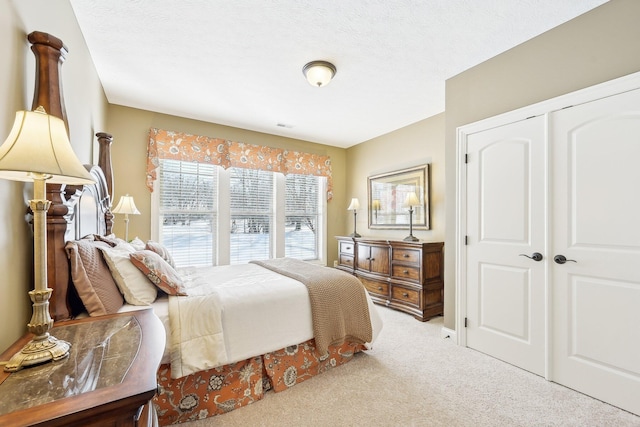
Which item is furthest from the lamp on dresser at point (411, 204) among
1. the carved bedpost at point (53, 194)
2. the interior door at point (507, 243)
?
the carved bedpost at point (53, 194)

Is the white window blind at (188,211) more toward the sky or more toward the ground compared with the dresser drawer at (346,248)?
more toward the sky

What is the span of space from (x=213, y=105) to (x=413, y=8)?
2.57 m

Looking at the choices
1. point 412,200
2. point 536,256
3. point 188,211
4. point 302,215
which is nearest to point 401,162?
point 412,200

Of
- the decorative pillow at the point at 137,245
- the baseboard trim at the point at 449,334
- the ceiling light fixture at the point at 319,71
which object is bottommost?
the baseboard trim at the point at 449,334

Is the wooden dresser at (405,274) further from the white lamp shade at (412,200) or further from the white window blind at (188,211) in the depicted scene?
the white window blind at (188,211)

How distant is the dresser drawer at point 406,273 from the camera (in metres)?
3.50

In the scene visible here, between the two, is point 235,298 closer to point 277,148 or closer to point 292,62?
point 292,62

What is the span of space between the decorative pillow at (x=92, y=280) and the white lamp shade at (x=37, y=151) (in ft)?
2.01

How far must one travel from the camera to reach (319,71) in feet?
8.44

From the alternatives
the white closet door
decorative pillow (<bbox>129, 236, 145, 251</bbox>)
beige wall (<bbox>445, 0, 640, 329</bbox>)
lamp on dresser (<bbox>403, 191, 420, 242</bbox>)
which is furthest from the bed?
lamp on dresser (<bbox>403, 191, 420, 242</bbox>)

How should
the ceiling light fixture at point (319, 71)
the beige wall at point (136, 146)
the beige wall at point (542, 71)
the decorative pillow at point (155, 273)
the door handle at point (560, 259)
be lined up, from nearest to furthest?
the decorative pillow at point (155, 273), the beige wall at point (542, 71), the door handle at point (560, 259), the ceiling light fixture at point (319, 71), the beige wall at point (136, 146)

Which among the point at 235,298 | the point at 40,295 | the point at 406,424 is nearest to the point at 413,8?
the point at 235,298

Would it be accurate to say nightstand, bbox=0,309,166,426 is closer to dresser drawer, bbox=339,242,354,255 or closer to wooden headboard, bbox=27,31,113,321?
wooden headboard, bbox=27,31,113,321

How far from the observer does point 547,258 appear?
7.05 feet
